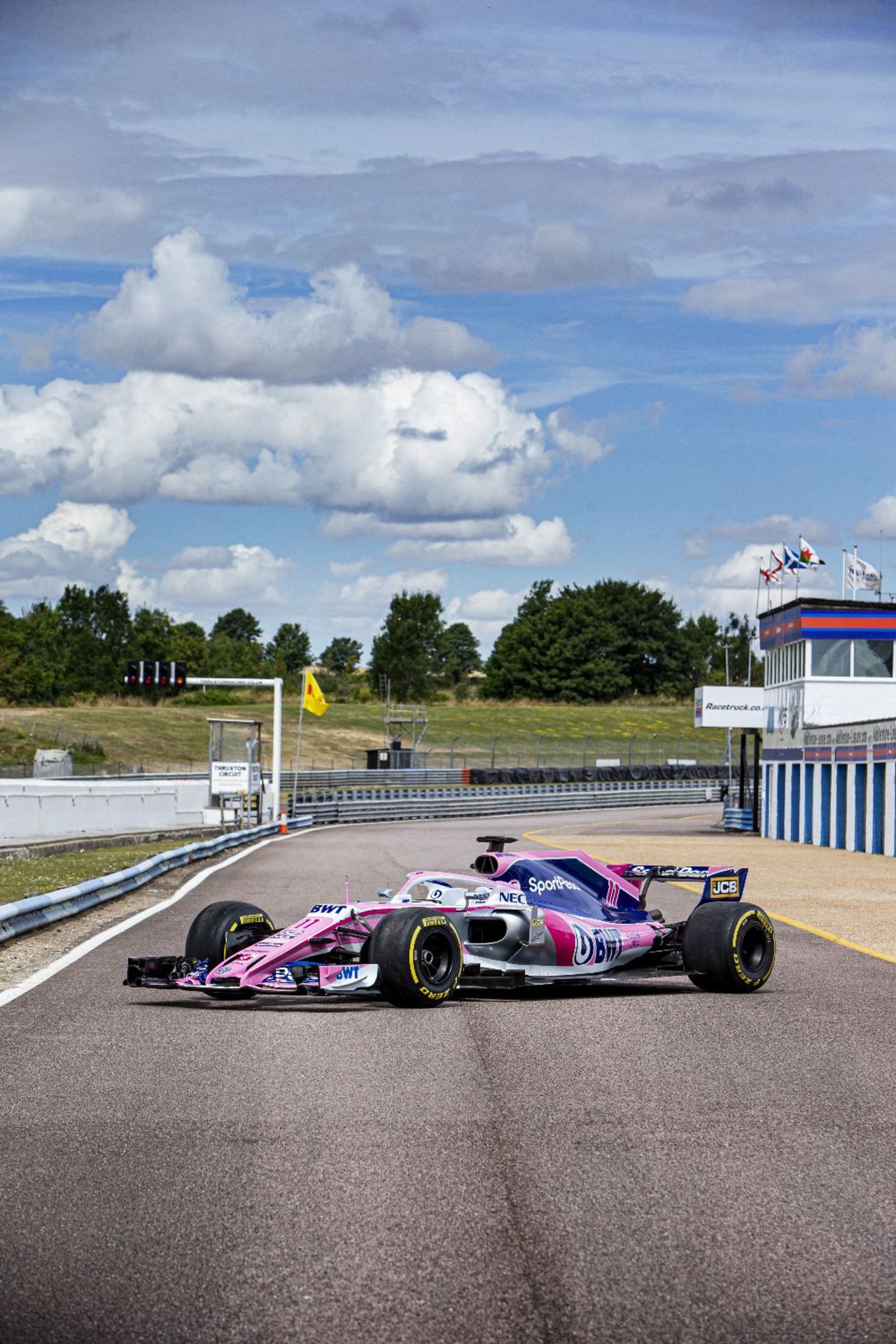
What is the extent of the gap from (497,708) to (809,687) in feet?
283

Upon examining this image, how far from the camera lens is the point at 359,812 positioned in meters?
64.8

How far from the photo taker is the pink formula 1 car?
11.0 meters

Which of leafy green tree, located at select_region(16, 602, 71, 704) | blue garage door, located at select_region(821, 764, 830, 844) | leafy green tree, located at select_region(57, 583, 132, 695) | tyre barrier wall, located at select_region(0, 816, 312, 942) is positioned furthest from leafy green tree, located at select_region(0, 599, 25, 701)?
tyre barrier wall, located at select_region(0, 816, 312, 942)

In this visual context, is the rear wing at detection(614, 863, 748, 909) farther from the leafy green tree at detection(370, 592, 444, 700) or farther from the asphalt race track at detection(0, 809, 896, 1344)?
the leafy green tree at detection(370, 592, 444, 700)

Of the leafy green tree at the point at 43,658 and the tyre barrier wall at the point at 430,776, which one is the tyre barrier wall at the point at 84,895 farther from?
the leafy green tree at the point at 43,658

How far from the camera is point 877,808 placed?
146 ft

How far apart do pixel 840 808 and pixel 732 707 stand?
12.6 metres

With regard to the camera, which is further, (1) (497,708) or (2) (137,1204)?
(1) (497,708)

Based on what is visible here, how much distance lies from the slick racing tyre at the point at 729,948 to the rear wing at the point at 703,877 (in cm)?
67

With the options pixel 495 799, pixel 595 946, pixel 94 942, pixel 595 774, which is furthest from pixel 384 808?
pixel 595 946

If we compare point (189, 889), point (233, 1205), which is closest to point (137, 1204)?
point (233, 1205)

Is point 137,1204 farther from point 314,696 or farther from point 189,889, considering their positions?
point 314,696

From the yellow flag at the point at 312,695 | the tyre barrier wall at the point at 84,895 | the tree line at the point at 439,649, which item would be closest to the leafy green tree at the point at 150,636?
the tree line at the point at 439,649

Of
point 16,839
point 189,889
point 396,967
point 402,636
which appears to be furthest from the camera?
point 402,636
